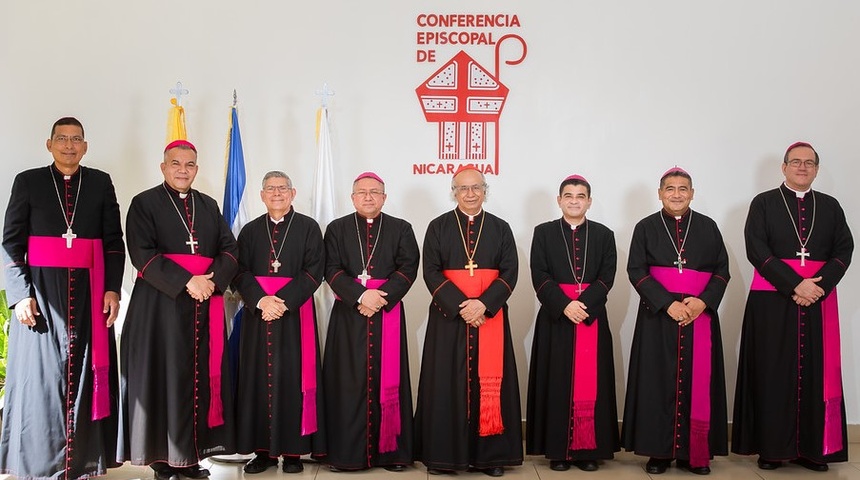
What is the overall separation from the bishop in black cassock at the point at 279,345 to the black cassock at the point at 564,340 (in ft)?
4.35

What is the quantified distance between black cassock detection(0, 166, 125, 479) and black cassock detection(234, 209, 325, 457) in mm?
782

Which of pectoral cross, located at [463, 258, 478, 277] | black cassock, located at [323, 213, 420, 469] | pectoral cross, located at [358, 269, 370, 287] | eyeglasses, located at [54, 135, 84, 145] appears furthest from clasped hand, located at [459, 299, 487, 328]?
Answer: eyeglasses, located at [54, 135, 84, 145]

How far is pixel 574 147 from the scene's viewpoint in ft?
17.4

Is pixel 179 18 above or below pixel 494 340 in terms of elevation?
above

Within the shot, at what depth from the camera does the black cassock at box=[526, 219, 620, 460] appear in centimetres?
443

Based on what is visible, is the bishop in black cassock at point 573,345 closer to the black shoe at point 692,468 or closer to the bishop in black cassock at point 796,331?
the black shoe at point 692,468

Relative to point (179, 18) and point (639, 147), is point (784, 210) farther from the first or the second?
point (179, 18)

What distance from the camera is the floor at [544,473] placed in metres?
4.30

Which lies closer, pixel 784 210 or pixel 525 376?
pixel 784 210

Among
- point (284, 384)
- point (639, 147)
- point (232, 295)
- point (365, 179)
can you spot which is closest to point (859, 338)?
point (639, 147)

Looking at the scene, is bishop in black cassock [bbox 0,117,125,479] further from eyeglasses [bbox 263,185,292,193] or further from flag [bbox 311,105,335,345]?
flag [bbox 311,105,335,345]

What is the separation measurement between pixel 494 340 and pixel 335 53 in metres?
2.40

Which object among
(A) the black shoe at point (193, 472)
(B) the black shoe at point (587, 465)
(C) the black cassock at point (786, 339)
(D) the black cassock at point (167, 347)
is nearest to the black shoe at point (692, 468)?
(C) the black cassock at point (786, 339)

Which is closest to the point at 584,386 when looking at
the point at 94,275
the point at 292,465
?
the point at 292,465
